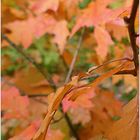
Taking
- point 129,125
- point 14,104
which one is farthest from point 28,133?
point 129,125

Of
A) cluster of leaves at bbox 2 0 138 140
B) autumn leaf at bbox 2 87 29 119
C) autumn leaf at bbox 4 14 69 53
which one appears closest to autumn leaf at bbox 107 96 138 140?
cluster of leaves at bbox 2 0 138 140

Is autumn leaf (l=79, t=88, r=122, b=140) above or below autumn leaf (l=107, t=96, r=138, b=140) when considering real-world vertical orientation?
below

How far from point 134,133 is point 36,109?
0.82 meters

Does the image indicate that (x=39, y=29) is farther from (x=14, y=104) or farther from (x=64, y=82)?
(x=14, y=104)

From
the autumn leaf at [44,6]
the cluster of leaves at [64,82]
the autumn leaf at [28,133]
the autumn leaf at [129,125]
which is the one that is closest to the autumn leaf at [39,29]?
the cluster of leaves at [64,82]

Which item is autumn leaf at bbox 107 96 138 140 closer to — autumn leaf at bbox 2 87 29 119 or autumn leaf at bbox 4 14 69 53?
autumn leaf at bbox 2 87 29 119

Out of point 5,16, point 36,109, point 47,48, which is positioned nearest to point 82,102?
point 36,109

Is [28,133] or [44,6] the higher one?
[44,6]

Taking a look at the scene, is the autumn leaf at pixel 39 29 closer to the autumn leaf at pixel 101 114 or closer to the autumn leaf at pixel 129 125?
the autumn leaf at pixel 101 114

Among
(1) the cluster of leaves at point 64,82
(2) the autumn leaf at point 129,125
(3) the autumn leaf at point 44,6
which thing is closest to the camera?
(2) the autumn leaf at point 129,125

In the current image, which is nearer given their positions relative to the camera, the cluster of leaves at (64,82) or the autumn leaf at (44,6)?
the cluster of leaves at (64,82)

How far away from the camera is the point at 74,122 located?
1196 millimetres

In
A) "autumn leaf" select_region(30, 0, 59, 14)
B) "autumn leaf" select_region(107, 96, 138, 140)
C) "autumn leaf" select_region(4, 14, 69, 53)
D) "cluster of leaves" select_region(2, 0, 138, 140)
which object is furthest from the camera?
"autumn leaf" select_region(4, 14, 69, 53)

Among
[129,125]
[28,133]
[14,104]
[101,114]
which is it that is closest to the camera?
[129,125]
